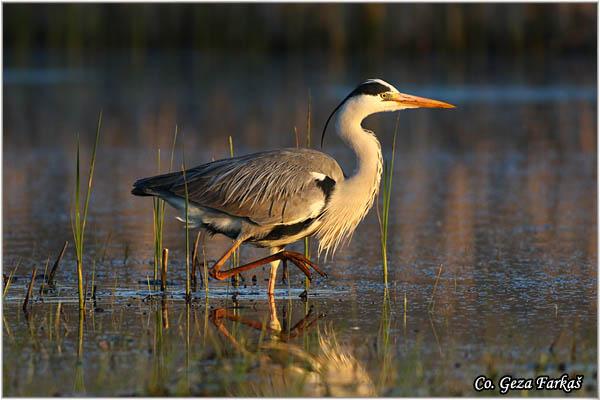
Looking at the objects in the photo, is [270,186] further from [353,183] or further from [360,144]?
[360,144]

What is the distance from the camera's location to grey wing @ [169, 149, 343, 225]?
7.29 metres

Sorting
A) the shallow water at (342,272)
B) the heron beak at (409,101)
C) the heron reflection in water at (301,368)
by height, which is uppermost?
the heron beak at (409,101)

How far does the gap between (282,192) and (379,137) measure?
819 centimetres

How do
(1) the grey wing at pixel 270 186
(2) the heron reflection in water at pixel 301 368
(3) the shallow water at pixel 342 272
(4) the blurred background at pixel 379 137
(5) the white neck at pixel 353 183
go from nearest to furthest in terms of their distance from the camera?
(2) the heron reflection in water at pixel 301 368, (3) the shallow water at pixel 342 272, (4) the blurred background at pixel 379 137, (1) the grey wing at pixel 270 186, (5) the white neck at pixel 353 183

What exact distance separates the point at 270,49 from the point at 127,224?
1970 centimetres

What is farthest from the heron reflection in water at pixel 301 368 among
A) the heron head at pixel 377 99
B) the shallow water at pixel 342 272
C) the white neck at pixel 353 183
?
the heron head at pixel 377 99

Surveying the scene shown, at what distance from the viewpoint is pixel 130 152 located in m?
14.3

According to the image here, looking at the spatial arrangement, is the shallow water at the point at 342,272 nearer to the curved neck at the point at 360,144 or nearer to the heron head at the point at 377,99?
the curved neck at the point at 360,144

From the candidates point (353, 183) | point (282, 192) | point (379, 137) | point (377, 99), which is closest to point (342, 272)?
point (353, 183)

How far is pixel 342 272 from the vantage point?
794 centimetres

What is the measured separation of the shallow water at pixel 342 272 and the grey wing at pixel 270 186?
0.59m

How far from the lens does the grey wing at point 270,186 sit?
7289 mm

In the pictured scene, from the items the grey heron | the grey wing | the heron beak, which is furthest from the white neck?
the heron beak

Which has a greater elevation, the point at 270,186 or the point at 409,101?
the point at 409,101
